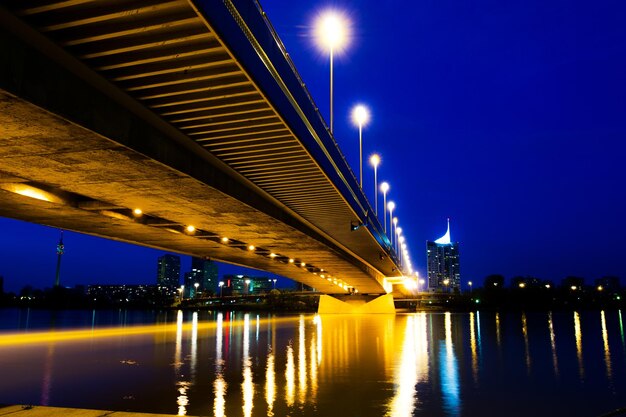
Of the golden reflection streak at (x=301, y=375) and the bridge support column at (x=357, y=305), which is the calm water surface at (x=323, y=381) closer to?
the golden reflection streak at (x=301, y=375)

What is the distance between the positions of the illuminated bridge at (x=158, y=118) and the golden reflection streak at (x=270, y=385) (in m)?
6.21

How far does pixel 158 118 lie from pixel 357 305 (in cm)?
7174

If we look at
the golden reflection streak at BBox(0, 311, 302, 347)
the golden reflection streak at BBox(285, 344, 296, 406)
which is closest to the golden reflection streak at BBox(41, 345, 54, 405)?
the golden reflection streak at BBox(285, 344, 296, 406)

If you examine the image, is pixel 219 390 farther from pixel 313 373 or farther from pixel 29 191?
pixel 29 191

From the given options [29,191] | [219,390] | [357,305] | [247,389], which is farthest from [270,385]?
[357,305]

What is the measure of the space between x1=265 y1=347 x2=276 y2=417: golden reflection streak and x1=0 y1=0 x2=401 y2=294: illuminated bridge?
6.21m

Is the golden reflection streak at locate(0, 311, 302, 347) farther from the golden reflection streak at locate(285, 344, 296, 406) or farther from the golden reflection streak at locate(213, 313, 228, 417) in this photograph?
the golden reflection streak at locate(285, 344, 296, 406)

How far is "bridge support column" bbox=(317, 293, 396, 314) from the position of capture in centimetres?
7881

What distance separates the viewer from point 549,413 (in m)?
9.59

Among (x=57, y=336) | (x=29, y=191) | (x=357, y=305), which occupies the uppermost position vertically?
(x=29, y=191)

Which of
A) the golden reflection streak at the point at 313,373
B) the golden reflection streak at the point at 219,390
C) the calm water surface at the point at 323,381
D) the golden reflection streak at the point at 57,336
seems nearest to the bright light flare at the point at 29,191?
the calm water surface at the point at 323,381

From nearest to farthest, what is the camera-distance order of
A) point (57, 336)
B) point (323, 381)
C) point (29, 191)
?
1. point (323, 381)
2. point (29, 191)
3. point (57, 336)

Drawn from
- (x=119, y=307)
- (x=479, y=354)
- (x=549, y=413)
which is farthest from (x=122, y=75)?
(x=119, y=307)

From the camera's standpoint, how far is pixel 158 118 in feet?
39.9
